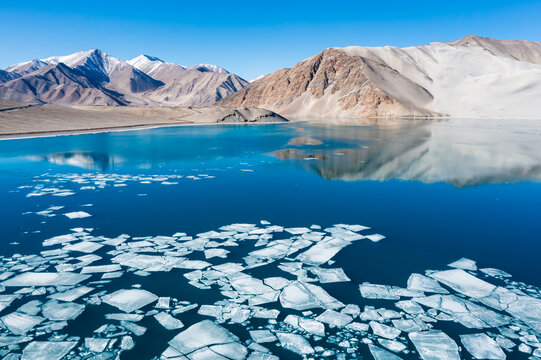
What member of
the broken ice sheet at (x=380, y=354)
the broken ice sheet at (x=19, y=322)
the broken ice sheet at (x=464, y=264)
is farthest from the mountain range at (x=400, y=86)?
the broken ice sheet at (x=19, y=322)

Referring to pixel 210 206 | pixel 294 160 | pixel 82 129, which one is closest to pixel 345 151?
pixel 294 160

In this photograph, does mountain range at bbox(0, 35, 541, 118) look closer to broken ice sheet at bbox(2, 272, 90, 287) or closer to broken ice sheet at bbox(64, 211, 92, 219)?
broken ice sheet at bbox(64, 211, 92, 219)

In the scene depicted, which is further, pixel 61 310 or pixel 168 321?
pixel 61 310

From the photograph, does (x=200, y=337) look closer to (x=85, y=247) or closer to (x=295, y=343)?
(x=295, y=343)

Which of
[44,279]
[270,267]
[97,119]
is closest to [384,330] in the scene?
[270,267]

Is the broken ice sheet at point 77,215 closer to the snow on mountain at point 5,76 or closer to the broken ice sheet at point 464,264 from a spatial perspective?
the broken ice sheet at point 464,264

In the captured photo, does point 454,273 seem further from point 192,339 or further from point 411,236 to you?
point 192,339
